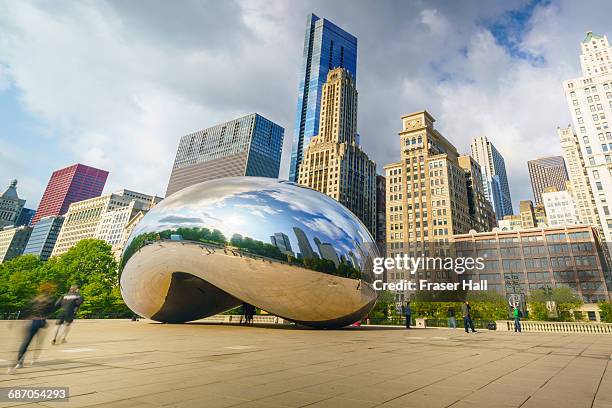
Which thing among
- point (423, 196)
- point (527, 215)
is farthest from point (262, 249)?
point (527, 215)

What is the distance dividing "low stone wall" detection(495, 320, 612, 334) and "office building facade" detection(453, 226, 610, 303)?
70.5 meters

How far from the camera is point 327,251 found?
38.5ft

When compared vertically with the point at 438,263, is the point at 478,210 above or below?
above

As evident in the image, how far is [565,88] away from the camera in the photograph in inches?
4195

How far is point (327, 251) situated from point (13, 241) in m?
246

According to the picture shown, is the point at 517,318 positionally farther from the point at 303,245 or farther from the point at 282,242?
the point at 282,242

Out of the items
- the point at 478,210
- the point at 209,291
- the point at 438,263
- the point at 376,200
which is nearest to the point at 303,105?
the point at 376,200

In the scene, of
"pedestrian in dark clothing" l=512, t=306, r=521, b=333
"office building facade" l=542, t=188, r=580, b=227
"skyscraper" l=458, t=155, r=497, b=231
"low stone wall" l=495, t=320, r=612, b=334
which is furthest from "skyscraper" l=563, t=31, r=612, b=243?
"pedestrian in dark clothing" l=512, t=306, r=521, b=333

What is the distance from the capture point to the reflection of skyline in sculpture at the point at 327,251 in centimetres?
1166

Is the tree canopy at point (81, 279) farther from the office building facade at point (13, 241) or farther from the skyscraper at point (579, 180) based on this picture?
the office building facade at point (13, 241)

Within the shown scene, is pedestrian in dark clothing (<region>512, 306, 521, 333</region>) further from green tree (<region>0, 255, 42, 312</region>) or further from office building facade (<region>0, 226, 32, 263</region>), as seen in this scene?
office building facade (<region>0, 226, 32, 263</region>)

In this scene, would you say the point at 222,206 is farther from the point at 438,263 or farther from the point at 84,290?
the point at 438,263

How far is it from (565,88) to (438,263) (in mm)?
70741

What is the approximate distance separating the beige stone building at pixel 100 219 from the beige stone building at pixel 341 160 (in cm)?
8234
